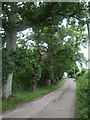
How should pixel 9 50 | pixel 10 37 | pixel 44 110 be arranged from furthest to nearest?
pixel 10 37
pixel 9 50
pixel 44 110

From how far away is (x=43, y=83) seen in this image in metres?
35.0

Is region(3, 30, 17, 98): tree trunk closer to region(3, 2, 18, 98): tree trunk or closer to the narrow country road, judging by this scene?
region(3, 2, 18, 98): tree trunk

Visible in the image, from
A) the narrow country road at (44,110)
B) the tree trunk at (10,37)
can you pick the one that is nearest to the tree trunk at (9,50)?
the tree trunk at (10,37)

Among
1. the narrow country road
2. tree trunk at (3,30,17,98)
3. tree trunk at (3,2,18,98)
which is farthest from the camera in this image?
tree trunk at (3,30,17,98)

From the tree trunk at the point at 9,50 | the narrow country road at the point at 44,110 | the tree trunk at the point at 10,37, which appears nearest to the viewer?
the narrow country road at the point at 44,110

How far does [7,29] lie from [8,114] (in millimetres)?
6445

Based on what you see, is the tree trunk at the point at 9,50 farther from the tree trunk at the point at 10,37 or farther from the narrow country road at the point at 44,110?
the narrow country road at the point at 44,110

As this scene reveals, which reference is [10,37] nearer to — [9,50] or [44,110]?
[9,50]

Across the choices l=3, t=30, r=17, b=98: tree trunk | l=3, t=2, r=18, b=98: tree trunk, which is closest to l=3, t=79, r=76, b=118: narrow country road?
l=3, t=30, r=17, b=98: tree trunk

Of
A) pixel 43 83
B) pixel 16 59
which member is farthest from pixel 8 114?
pixel 43 83

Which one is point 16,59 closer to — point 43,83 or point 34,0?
point 34,0

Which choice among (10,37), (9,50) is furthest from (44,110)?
(10,37)

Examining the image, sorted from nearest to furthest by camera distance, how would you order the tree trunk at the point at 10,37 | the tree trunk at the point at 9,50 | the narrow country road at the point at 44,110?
the narrow country road at the point at 44,110
the tree trunk at the point at 10,37
the tree trunk at the point at 9,50

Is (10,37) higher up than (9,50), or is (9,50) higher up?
(10,37)
